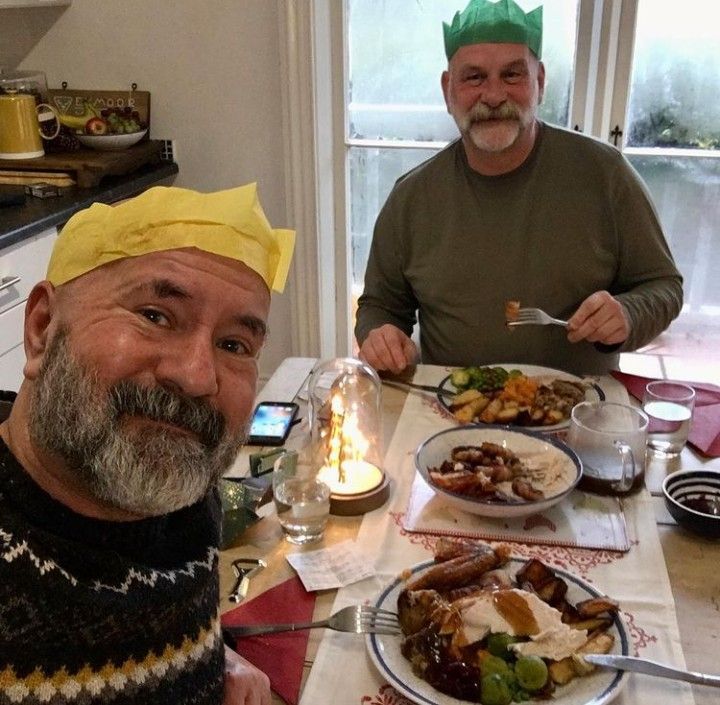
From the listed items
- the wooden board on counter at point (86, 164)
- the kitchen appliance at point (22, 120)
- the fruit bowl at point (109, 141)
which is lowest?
the wooden board on counter at point (86, 164)

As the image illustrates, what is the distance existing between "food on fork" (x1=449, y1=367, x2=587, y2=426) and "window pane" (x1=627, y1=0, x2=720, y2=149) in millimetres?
1438

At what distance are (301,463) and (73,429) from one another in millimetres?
578

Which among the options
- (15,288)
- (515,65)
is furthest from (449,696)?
(15,288)

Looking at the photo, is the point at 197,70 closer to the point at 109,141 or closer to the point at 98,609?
the point at 109,141

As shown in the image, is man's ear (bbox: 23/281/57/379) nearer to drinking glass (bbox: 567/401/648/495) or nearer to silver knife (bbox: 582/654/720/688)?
silver knife (bbox: 582/654/720/688)

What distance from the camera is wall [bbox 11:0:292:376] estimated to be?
2.73 metres

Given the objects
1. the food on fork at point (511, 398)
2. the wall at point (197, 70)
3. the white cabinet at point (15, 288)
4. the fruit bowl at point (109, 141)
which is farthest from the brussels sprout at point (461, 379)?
the fruit bowl at point (109, 141)

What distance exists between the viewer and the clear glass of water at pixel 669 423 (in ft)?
4.47

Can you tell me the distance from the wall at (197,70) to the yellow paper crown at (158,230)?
199 cm

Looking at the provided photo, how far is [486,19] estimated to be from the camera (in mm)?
1912

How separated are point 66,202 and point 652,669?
210 centimetres

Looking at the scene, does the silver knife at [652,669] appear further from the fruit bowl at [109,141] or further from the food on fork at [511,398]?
the fruit bowl at [109,141]

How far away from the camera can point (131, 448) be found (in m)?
0.80

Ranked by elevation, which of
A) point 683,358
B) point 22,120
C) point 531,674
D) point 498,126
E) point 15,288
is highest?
point 498,126
